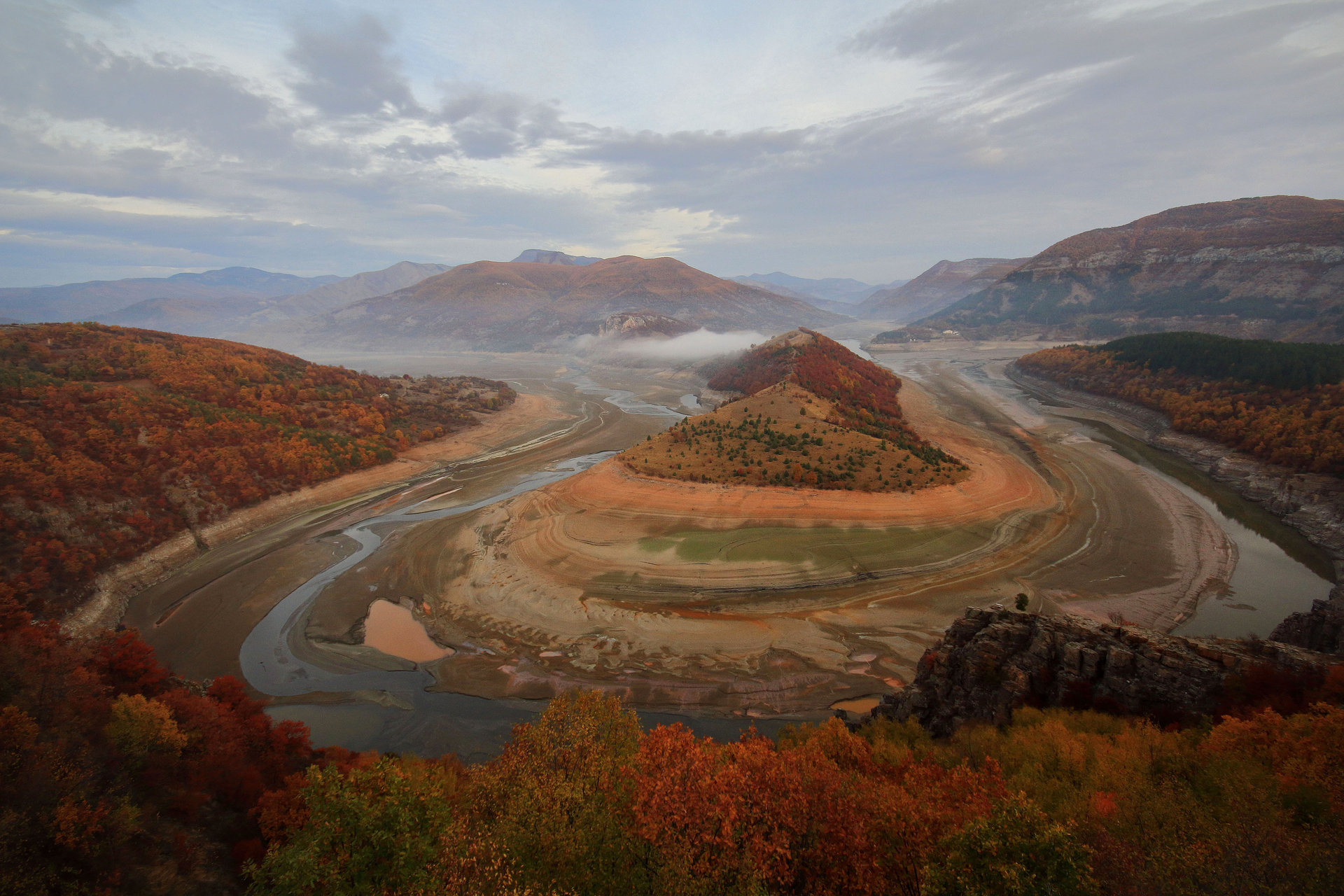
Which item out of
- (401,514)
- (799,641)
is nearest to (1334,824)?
(799,641)

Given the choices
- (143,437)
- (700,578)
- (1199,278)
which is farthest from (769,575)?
(1199,278)

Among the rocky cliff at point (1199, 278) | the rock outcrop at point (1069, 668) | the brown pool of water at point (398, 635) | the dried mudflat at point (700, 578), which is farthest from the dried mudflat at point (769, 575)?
the rocky cliff at point (1199, 278)

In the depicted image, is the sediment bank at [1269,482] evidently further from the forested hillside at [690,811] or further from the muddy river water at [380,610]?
the forested hillside at [690,811]

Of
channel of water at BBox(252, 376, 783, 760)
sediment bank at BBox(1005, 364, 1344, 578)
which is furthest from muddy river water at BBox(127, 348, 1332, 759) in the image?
sediment bank at BBox(1005, 364, 1344, 578)

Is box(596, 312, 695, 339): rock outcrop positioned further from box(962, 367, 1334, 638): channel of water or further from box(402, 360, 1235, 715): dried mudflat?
box(962, 367, 1334, 638): channel of water

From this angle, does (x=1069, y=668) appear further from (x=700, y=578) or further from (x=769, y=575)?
(x=700, y=578)
